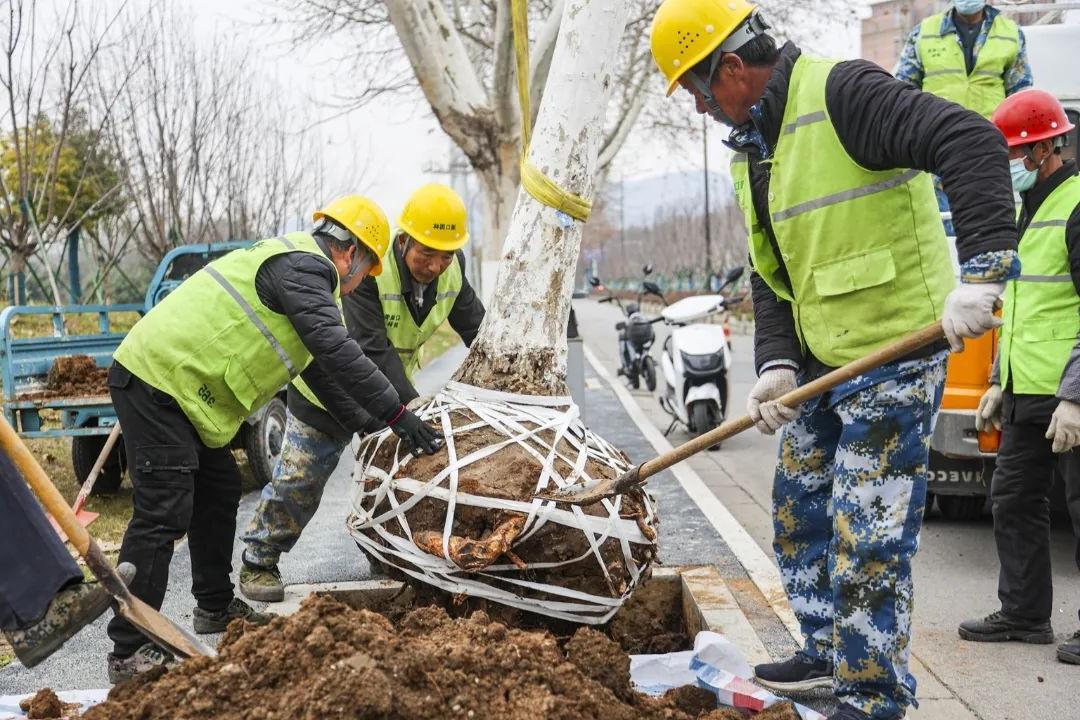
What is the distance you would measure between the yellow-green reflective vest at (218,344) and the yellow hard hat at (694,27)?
161cm

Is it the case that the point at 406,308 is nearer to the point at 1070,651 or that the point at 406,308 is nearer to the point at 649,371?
the point at 1070,651

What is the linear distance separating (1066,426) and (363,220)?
9.16 feet

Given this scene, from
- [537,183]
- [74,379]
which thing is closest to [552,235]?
[537,183]

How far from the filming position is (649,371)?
13.4m

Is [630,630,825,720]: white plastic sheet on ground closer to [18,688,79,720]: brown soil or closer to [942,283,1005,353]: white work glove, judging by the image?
[942,283,1005,353]: white work glove

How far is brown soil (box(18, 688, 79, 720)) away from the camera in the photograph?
3047 mm

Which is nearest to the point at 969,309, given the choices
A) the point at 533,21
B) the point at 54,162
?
the point at 54,162

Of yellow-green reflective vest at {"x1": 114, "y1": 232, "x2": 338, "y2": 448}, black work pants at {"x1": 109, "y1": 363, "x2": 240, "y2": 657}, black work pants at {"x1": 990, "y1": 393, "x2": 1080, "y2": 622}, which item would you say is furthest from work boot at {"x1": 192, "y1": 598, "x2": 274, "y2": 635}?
black work pants at {"x1": 990, "y1": 393, "x2": 1080, "y2": 622}

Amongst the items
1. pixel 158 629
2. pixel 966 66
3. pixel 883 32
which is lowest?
pixel 158 629

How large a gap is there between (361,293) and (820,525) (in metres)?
2.35

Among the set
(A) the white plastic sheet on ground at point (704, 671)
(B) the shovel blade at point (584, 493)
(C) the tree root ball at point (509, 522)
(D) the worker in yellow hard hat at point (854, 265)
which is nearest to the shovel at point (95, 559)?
(C) the tree root ball at point (509, 522)

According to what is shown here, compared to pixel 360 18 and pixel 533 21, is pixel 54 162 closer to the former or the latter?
pixel 360 18

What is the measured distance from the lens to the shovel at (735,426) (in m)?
2.77

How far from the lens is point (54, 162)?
10883mm
